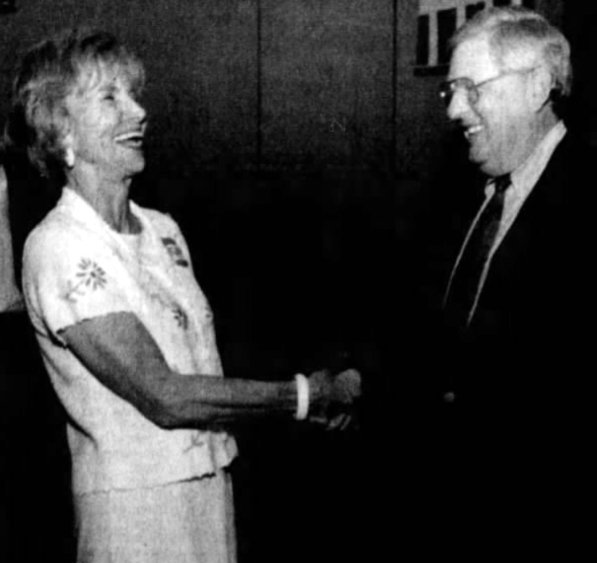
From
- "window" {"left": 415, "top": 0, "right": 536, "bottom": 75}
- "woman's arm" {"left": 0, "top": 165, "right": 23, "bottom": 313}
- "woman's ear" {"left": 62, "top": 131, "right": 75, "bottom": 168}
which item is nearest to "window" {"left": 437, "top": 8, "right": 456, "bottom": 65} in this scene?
"window" {"left": 415, "top": 0, "right": 536, "bottom": 75}

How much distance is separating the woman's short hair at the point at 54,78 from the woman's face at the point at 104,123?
0.5 inches

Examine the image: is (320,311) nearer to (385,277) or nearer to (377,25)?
(385,277)

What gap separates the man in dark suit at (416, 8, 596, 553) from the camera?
2205mm

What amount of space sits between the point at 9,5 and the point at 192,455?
1.85m

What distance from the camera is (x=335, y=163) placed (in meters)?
3.78

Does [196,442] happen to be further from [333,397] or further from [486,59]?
[486,59]

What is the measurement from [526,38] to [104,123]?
3.09 ft

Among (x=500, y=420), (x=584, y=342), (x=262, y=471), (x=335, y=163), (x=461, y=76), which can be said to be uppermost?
(x=461, y=76)

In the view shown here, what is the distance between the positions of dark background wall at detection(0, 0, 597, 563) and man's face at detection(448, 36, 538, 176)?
62 centimetres

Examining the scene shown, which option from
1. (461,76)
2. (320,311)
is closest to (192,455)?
(461,76)

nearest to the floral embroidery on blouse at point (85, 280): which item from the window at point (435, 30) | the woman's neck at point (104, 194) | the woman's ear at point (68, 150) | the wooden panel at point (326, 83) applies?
the woman's neck at point (104, 194)

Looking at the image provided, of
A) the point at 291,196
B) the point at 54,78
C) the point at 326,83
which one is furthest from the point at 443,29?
the point at 54,78

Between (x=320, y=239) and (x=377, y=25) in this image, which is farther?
(x=377, y=25)

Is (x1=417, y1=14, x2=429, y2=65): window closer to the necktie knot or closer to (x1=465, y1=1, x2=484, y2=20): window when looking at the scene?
(x1=465, y1=1, x2=484, y2=20): window
